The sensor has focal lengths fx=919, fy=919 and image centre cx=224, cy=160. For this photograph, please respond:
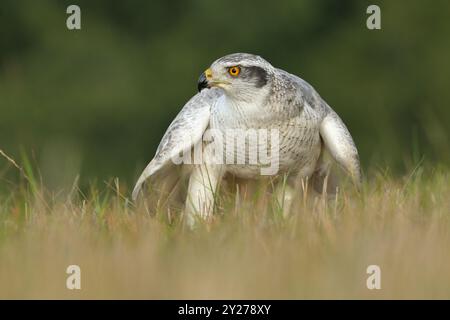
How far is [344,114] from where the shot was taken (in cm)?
1555

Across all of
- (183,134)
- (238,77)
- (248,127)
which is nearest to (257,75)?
(238,77)

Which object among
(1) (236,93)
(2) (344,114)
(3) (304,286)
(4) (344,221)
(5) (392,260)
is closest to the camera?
(3) (304,286)

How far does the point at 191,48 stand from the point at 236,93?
10.7 meters

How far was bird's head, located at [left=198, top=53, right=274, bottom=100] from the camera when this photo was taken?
18.8 ft

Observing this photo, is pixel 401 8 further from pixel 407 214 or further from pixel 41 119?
pixel 407 214

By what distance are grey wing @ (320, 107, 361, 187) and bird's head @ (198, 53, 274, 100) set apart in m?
0.60

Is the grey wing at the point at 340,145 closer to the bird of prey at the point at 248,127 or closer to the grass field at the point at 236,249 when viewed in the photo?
the bird of prey at the point at 248,127

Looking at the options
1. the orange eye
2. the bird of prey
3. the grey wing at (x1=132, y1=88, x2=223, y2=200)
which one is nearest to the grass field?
the bird of prey

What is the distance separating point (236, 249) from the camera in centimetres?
426

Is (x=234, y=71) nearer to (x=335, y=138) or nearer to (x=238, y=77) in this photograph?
(x=238, y=77)

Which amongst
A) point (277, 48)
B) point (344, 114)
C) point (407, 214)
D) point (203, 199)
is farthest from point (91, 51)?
point (407, 214)

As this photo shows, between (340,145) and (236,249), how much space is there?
1.99 meters

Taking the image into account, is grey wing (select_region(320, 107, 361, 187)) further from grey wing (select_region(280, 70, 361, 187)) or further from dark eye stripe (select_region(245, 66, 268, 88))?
dark eye stripe (select_region(245, 66, 268, 88))

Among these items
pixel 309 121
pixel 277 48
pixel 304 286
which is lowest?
pixel 304 286
